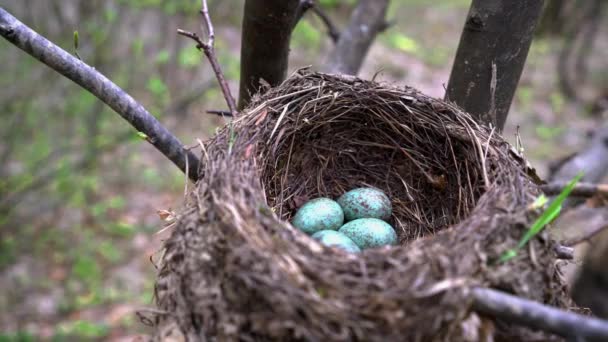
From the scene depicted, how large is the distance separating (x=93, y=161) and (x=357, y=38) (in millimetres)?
3587

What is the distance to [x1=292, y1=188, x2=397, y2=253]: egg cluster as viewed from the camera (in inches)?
87.7

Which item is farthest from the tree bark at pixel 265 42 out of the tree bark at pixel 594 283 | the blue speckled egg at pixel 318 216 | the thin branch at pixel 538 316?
the tree bark at pixel 594 283

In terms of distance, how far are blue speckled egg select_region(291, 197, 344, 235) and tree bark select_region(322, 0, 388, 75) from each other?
843 millimetres

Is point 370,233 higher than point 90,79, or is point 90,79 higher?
point 90,79

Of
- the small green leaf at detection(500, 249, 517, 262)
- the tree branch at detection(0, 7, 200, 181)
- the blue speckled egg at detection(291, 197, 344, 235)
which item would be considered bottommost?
the small green leaf at detection(500, 249, 517, 262)

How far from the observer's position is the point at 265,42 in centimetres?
205

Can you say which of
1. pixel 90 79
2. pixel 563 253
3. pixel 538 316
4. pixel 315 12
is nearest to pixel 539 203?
pixel 563 253

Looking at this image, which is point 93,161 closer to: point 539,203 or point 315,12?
point 315,12

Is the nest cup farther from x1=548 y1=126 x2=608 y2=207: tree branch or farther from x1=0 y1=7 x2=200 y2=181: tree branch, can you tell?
x1=548 y1=126 x2=608 y2=207: tree branch

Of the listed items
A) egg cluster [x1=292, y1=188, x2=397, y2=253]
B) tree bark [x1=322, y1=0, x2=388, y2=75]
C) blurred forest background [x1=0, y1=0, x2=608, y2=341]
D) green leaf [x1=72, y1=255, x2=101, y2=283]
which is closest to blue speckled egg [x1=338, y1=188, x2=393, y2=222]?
egg cluster [x1=292, y1=188, x2=397, y2=253]

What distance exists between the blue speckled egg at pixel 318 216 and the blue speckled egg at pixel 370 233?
0.08 metres

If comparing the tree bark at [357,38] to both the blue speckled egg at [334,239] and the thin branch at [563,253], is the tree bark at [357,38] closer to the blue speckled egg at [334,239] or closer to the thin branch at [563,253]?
the blue speckled egg at [334,239]

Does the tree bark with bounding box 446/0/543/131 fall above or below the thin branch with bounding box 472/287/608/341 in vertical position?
above

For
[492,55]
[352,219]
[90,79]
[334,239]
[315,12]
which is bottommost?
[334,239]
